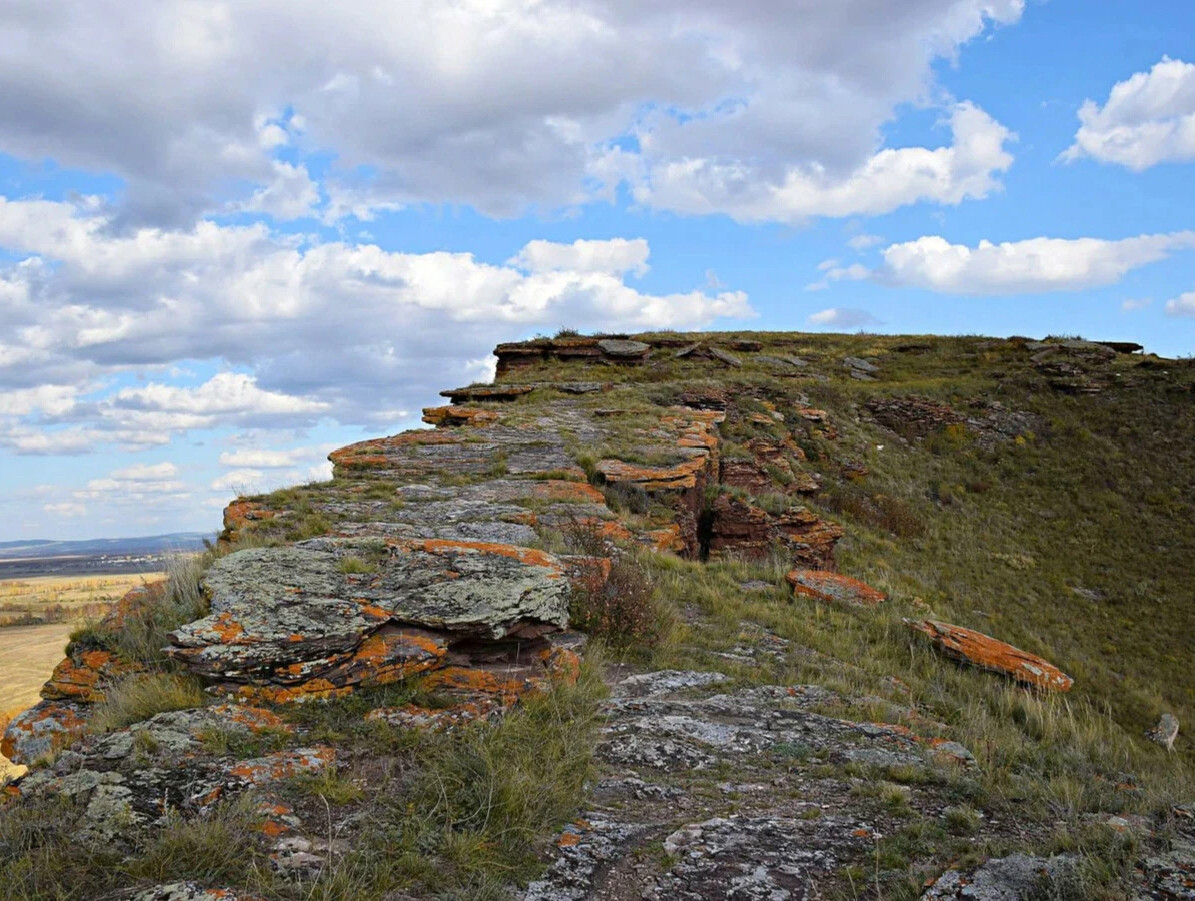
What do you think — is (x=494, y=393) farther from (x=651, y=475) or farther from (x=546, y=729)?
(x=546, y=729)

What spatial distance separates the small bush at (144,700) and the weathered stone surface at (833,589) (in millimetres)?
7871

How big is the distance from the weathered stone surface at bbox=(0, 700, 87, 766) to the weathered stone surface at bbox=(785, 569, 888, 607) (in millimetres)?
8447

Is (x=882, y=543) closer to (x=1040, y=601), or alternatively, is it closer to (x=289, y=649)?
(x=1040, y=601)

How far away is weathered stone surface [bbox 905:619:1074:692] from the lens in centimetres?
866

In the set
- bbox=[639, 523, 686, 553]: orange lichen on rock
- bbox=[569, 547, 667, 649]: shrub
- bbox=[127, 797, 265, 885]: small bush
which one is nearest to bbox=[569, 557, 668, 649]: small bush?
bbox=[569, 547, 667, 649]: shrub

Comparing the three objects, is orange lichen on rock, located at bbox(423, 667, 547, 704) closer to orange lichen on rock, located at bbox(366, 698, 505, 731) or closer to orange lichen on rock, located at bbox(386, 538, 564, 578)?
orange lichen on rock, located at bbox(366, 698, 505, 731)

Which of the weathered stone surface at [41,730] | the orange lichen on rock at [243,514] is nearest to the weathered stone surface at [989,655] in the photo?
the weathered stone surface at [41,730]

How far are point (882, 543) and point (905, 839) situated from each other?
54.4ft

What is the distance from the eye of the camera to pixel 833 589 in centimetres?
1056

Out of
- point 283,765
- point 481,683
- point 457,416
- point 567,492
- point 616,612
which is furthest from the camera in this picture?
point 457,416

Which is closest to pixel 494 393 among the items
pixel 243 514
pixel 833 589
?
pixel 243 514

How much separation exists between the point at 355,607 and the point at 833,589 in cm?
748

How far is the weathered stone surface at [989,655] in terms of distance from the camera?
8.66 m

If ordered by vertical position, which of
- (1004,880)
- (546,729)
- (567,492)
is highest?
(567,492)
